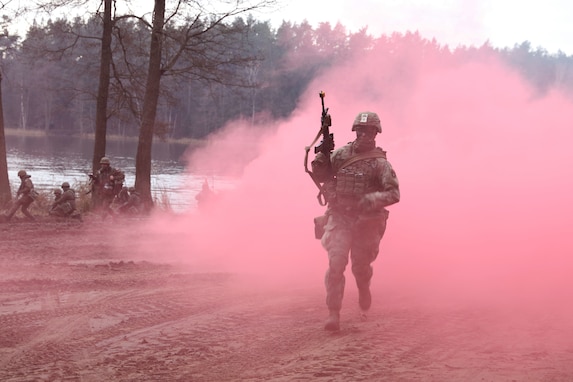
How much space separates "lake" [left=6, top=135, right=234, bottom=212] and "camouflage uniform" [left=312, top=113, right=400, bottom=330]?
13773mm

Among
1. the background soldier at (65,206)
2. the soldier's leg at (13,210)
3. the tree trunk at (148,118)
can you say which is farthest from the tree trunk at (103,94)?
the soldier's leg at (13,210)

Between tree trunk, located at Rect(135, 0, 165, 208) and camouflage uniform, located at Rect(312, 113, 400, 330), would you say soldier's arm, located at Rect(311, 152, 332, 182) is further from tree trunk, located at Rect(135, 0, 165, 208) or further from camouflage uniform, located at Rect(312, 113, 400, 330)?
tree trunk, located at Rect(135, 0, 165, 208)

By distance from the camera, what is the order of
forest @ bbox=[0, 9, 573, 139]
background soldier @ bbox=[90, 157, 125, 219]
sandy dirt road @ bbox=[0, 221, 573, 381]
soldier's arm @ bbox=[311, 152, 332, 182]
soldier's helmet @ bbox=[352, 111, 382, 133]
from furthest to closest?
background soldier @ bbox=[90, 157, 125, 219] < forest @ bbox=[0, 9, 573, 139] < soldier's arm @ bbox=[311, 152, 332, 182] < soldier's helmet @ bbox=[352, 111, 382, 133] < sandy dirt road @ bbox=[0, 221, 573, 381]

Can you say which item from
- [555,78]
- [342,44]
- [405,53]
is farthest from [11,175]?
[555,78]

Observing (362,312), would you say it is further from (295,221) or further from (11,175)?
(11,175)

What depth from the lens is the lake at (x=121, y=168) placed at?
26.7 meters

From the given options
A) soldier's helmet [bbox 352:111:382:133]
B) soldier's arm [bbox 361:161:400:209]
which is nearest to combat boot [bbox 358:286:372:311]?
soldier's arm [bbox 361:161:400:209]

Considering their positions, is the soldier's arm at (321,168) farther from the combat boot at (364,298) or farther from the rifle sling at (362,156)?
the combat boot at (364,298)

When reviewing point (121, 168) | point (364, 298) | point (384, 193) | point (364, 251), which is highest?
point (384, 193)

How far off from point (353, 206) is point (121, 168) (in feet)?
116

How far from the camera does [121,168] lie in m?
40.6

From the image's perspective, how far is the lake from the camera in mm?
26672

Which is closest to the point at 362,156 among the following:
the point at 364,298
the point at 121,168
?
the point at 364,298

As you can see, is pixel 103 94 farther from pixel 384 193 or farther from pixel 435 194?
pixel 384 193
